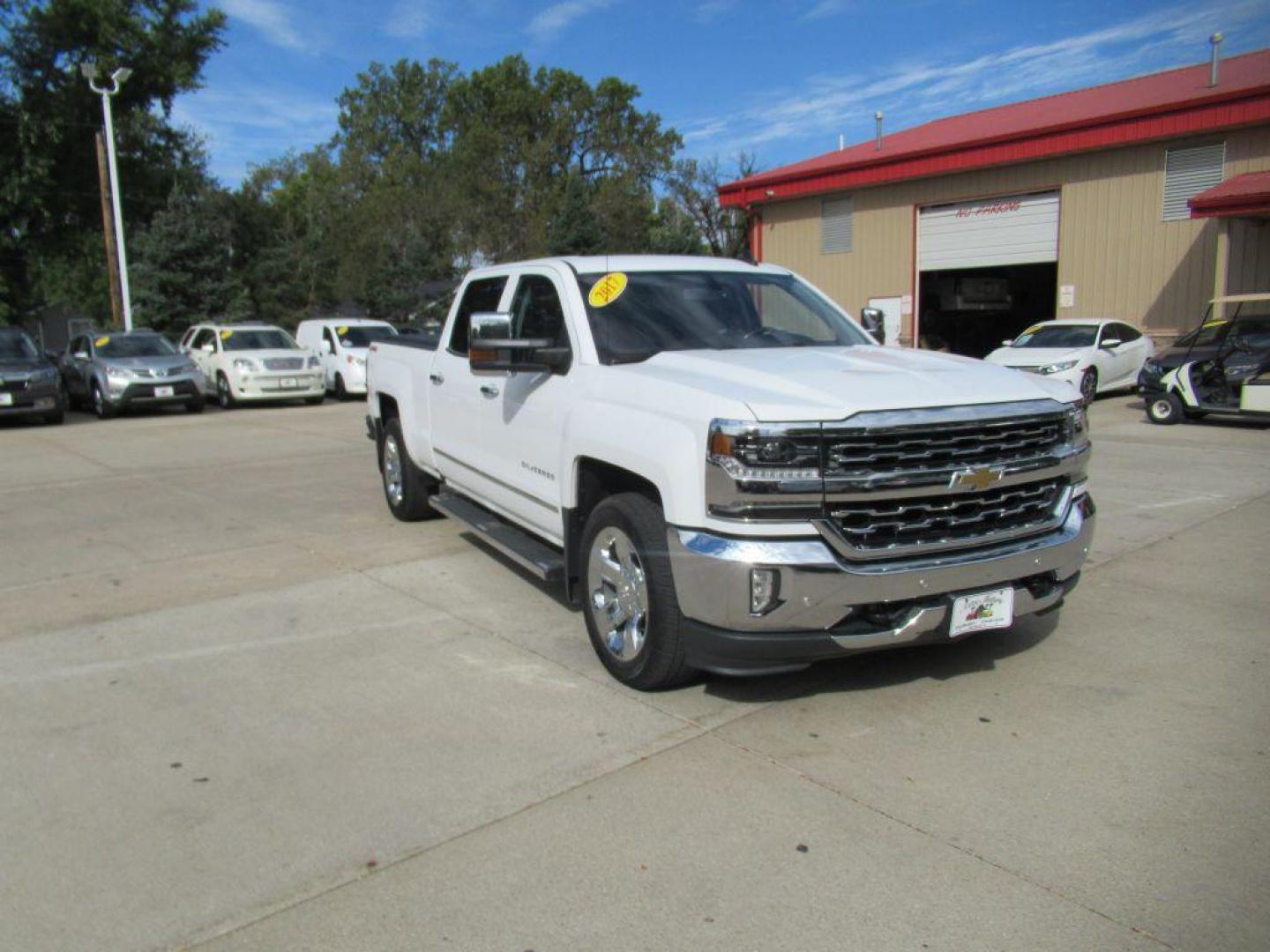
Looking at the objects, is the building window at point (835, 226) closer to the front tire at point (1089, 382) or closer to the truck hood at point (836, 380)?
the front tire at point (1089, 382)

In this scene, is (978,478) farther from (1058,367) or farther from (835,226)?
(835,226)

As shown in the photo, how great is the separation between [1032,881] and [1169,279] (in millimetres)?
20202

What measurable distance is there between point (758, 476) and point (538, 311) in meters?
2.38

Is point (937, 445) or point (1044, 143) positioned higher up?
point (1044, 143)

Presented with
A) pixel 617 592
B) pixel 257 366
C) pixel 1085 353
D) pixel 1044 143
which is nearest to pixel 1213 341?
pixel 1085 353

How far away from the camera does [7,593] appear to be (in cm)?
627

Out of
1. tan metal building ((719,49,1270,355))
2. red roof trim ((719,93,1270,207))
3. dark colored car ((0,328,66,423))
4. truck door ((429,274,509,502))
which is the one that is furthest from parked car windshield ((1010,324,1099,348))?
dark colored car ((0,328,66,423))

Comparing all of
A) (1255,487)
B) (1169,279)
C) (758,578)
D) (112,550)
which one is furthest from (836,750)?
(1169,279)

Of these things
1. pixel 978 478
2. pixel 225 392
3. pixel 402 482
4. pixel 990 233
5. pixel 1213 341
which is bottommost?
pixel 402 482

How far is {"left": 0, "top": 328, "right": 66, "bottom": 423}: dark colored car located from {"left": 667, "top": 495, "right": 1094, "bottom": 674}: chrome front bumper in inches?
617

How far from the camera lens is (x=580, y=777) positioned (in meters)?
3.68

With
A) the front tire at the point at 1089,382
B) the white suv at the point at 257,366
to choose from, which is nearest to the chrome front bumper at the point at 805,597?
the front tire at the point at 1089,382

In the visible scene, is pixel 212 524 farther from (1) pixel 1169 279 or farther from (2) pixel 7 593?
(1) pixel 1169 279

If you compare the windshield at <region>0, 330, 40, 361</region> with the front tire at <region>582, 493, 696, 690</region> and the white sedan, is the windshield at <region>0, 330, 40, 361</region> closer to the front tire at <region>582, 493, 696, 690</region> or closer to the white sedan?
the front tire at <region>582, 493, 696, 690</region>
